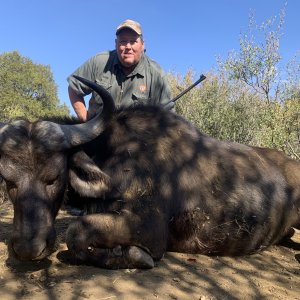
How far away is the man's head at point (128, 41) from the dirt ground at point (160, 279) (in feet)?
11.7

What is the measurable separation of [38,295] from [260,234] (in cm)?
282

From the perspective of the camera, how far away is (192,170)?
15.6ft

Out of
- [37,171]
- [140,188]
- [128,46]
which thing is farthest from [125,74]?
[37,171]

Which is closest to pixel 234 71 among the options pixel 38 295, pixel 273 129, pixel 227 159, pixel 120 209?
pixel 273 129

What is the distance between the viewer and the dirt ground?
11.0 ft

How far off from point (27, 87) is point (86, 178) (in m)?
36.9

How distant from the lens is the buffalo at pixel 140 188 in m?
3.83

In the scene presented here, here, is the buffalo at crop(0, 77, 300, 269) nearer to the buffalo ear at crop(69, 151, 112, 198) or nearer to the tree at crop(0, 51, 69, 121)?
the buffalo ear at crop(69, 151, 112, 198)

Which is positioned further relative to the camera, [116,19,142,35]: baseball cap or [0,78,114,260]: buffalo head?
[116,19,142,35]: baseball cap

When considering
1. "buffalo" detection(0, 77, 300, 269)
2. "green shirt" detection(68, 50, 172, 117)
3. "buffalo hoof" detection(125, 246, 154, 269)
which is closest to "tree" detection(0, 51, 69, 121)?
"green shirt" detection(68, 50, 172, 117)

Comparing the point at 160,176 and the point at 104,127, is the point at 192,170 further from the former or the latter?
the point at 104,127

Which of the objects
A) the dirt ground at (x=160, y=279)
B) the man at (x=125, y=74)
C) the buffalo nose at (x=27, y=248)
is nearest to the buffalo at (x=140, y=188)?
the buffalo nose at (x=27, y=248)

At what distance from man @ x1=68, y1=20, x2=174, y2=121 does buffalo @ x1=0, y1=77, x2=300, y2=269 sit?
6.62ft

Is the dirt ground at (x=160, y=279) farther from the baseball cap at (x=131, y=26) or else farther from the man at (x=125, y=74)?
the baseball cap at (x=131, y=26)
